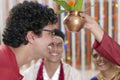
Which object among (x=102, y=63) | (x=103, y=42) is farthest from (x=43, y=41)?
(x=102, y=63)

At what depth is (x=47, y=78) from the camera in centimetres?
239

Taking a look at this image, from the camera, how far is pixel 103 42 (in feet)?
5.18

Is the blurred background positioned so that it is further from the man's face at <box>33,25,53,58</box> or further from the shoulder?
the man's face at <box>33,25,53,58</box>

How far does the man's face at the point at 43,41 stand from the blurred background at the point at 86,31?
1.71m

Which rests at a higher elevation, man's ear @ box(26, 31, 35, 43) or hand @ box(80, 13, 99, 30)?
hand @ box(80, 13, 99, 30)

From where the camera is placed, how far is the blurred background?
3.32 meters

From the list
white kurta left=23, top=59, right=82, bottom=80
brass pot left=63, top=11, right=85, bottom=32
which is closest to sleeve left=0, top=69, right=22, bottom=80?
brass pot left=63, top=11, right=85, bottom=32

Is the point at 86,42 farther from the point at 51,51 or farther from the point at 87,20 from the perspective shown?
the point at 87,20

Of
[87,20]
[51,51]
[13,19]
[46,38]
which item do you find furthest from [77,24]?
[51,51]

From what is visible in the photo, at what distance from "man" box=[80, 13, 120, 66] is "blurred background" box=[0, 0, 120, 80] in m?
1.71

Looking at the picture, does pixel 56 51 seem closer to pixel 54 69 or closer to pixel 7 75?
pixel 54 69

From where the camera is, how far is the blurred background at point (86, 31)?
10.9 ft

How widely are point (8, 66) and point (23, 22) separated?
257 millimetres

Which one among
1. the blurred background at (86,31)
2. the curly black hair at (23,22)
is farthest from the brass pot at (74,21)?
the blurred background at (86,31)
